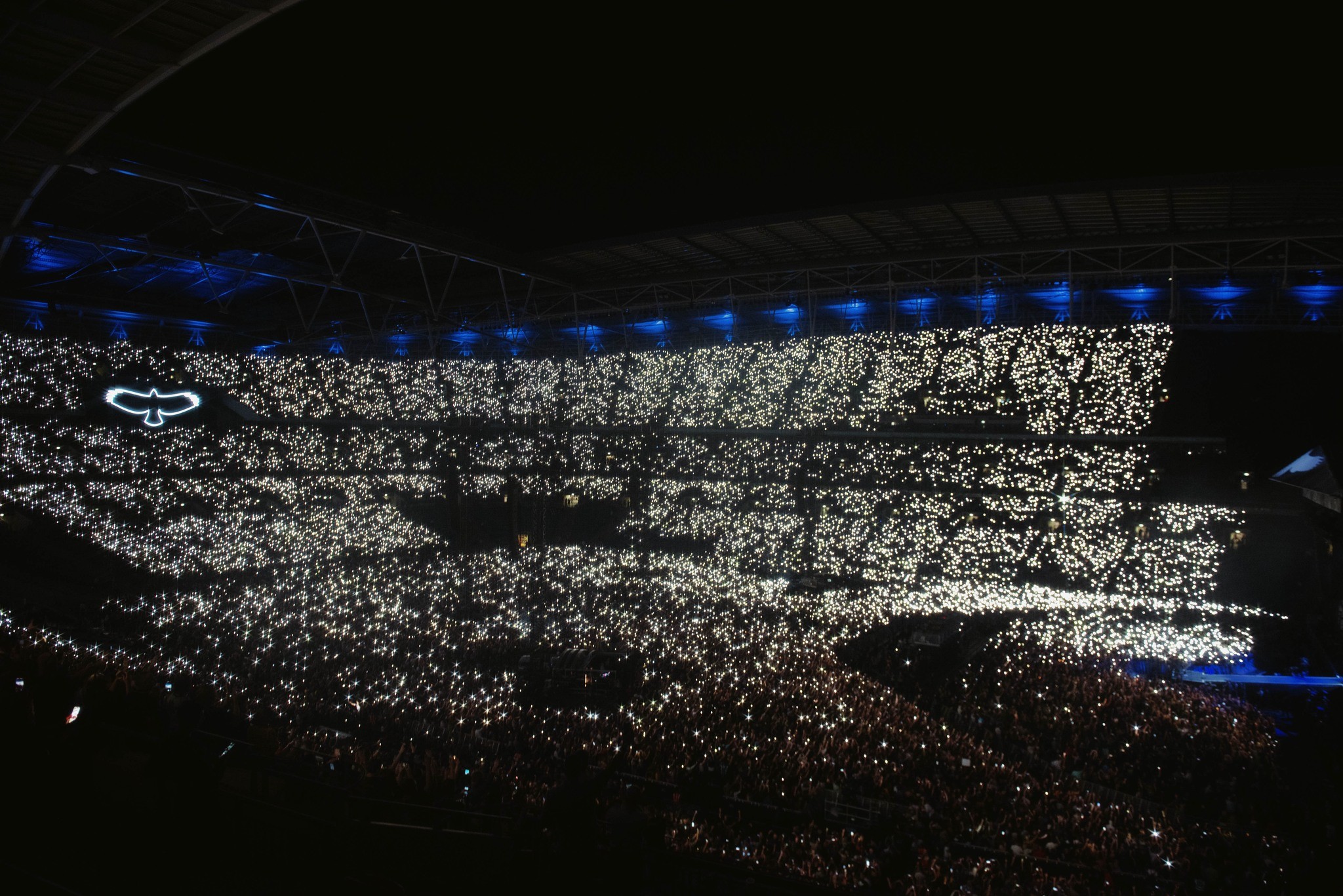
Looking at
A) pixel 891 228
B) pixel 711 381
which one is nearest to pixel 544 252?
pixel 891 228

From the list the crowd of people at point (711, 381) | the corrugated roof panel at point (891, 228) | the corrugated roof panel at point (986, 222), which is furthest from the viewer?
the crowd of people at point (711, 381)

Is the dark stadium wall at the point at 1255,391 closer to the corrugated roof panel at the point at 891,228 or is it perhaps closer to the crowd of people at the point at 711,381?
the crowd of people at the point at 711,381

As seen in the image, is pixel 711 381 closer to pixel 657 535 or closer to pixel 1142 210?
pixel 657 535

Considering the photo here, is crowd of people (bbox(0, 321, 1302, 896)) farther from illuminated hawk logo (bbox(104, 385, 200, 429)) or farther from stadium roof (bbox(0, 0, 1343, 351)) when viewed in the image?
stadium roof (bbox(0, 0, 1343, 351))

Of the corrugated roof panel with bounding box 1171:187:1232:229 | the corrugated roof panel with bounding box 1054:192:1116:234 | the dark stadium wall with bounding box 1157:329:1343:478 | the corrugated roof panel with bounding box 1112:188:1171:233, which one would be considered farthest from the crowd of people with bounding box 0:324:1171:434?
the corrugated roof panel with bounding box 1171:187:1232:229

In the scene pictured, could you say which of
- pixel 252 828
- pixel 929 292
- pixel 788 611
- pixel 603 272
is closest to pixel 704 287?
pixel 603 272

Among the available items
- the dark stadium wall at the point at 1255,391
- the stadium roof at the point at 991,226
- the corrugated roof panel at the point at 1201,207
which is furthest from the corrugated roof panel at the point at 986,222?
the dark stadium wall at the point at 1255,391

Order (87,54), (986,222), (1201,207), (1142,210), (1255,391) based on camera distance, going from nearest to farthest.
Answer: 1. (87,54)
2. (1201,207)
3. (1142,210)
4. (986,222)
5. (1255,391)

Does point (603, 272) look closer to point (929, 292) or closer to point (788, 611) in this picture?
point (929, 292)

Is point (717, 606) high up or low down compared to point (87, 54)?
down
